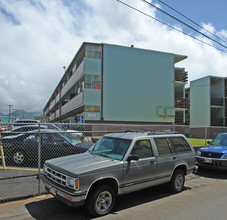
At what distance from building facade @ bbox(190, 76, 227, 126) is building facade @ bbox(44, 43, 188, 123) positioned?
478cm

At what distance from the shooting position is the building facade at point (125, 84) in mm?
23172

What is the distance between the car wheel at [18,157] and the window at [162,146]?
4881mm

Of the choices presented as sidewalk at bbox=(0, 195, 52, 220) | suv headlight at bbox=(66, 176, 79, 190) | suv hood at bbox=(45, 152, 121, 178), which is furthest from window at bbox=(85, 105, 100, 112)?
suv headlight at bbox=(66, 176, 79, 190)

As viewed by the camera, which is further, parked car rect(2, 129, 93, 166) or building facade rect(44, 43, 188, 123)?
building facade rect(44, 43, 188, 123)

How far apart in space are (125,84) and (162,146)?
20.2 m

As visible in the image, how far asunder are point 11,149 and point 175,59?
27572 millimetres

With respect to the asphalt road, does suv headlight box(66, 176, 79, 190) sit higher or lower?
higher

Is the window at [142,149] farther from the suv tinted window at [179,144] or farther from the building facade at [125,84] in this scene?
the building facade at [125,84]

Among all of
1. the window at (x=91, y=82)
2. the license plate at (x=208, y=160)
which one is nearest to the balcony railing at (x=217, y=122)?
the window at (x=91, y=82)

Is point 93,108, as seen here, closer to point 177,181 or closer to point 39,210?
point 177,181

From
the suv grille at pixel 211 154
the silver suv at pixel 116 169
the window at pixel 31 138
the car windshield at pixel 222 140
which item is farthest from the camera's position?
the car windshield at pixel 222 140

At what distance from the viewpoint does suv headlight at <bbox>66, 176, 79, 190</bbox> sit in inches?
147

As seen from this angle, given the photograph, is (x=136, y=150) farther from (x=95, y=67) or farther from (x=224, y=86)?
(x=224, y=86)

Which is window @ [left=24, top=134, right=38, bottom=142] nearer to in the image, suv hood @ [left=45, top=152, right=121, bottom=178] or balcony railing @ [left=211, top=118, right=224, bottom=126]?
suv hood @ [left=45, top=152, right=121, bottom=178]
